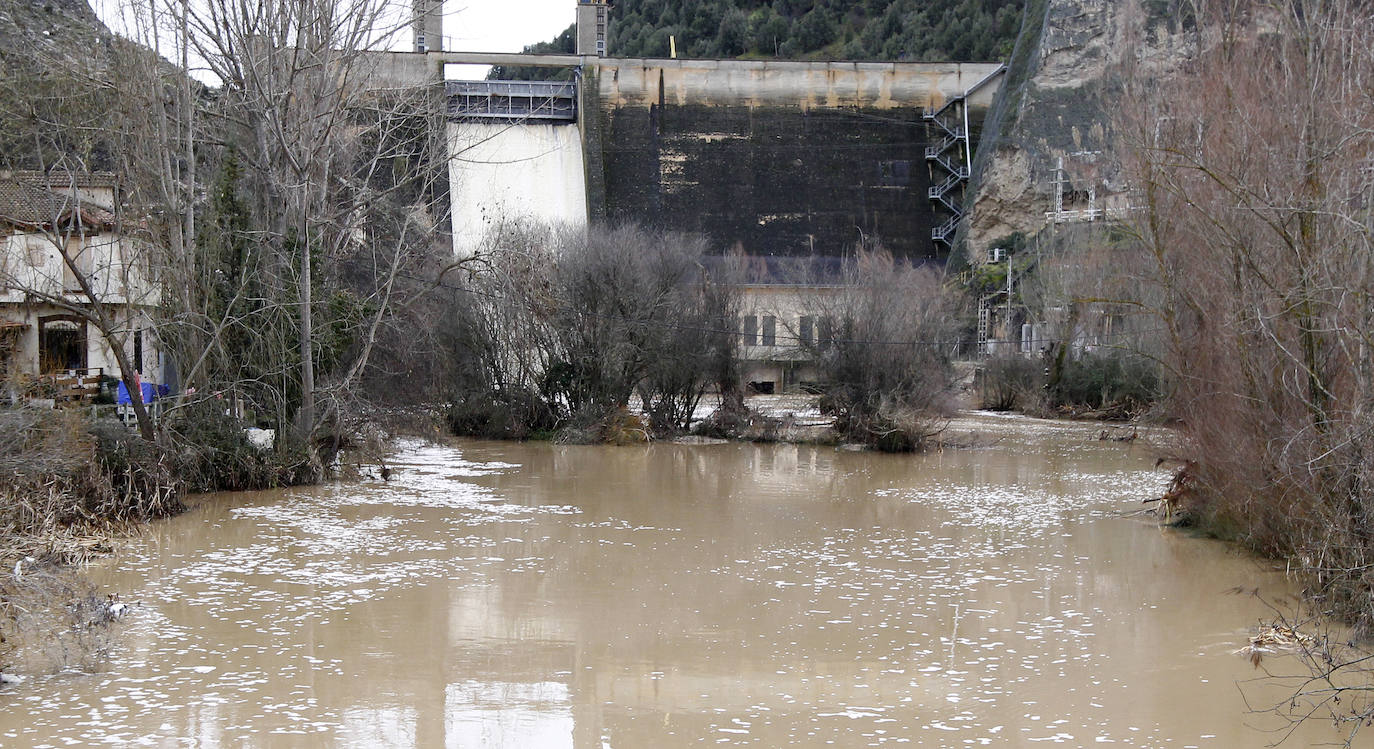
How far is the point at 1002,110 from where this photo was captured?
45.0 metres

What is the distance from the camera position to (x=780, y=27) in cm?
8844

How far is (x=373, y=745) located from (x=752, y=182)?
130 ft

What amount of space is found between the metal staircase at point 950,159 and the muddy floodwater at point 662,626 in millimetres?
28775

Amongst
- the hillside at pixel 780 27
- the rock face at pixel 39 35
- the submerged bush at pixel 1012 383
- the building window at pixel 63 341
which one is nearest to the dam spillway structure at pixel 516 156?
the building window at pixel 63 341

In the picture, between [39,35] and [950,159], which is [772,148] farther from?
[39,35]

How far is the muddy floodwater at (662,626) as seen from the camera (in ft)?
26.0

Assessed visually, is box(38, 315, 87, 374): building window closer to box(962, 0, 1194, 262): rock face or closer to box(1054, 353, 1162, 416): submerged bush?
box(1054, 353, 1162, 416): submerged bush

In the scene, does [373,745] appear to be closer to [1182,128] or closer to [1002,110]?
[1182,128]

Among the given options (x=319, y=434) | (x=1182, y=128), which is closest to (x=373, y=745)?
(x=1182, y=128)

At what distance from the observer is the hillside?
79375 mm

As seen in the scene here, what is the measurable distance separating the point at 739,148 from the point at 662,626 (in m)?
37.6

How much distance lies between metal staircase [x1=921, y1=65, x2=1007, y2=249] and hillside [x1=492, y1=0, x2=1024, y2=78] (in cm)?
2954

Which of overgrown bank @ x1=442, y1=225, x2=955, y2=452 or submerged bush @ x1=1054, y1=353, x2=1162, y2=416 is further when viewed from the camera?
submerged bush @ x1=1054, y1=353, x2=1162, y2=416

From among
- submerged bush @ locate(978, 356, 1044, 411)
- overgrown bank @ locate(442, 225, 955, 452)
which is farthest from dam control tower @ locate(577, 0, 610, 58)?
overgrown bank @ locate(442, 225, 955, 452)
